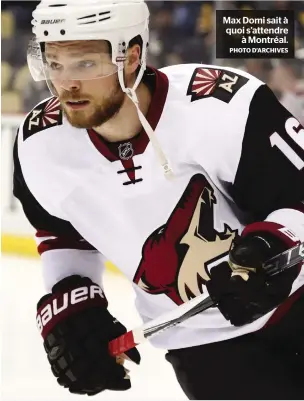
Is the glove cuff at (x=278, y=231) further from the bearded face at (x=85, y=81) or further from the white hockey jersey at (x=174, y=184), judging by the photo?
the bearded face at (x=85, y=81)

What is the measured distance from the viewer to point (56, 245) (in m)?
1.42

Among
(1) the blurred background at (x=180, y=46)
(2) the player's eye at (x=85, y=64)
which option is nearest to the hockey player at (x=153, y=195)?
(2) the player's eye at (x=85, y=64)

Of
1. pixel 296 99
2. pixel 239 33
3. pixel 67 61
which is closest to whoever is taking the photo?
pixel 67 61

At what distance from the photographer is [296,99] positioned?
1.75 meters

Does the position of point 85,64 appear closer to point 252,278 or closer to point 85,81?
point 85,81

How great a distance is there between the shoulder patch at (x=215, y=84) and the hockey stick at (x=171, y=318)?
25 cm

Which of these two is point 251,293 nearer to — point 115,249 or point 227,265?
point 227,265

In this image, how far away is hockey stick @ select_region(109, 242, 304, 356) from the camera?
1.17m

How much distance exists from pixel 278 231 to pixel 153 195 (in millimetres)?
231

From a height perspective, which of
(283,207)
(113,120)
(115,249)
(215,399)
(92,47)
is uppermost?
(92,47)

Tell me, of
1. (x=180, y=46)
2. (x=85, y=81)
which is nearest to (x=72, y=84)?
(x=85, y=81)

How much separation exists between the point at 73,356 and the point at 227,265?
306 millimetres

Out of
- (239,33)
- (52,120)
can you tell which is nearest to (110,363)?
(52,120)

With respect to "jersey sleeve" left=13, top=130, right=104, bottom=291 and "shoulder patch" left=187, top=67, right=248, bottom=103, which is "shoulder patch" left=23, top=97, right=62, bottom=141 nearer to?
"jersey sleeve" left=13, top=130, right=104, bottom=291
